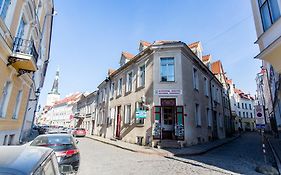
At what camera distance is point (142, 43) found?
19438 mm

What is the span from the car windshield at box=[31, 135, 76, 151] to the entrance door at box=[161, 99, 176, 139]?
361 inches

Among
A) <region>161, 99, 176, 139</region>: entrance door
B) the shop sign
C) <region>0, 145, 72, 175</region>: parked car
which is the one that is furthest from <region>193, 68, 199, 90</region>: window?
<region>0, 145, 72, 175</region>: parked car

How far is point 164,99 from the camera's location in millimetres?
14797

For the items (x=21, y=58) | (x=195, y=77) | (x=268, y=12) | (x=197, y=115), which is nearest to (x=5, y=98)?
(x=21, y=58)

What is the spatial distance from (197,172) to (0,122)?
10.2 meters

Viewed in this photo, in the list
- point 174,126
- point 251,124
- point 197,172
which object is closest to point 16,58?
point 197,172

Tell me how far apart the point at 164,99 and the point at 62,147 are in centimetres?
988

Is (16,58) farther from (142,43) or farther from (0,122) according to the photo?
(142,43)

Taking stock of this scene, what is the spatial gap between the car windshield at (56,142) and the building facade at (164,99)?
8.00m

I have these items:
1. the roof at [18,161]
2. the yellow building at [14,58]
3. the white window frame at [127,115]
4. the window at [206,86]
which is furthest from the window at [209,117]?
the roof at [18,161]

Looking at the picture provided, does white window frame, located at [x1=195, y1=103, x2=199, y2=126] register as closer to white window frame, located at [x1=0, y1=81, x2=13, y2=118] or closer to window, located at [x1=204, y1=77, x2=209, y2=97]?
window, located at [x1=204, y1=77, x2=209, y2=97]

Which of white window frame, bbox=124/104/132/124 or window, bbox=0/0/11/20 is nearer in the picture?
window, bbox=0/0/11/20

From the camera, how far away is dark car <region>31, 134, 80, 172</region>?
6.06 m

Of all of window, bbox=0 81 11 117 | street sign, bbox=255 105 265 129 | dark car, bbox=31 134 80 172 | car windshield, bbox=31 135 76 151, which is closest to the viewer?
dark car, bbox=31 134 80 172
